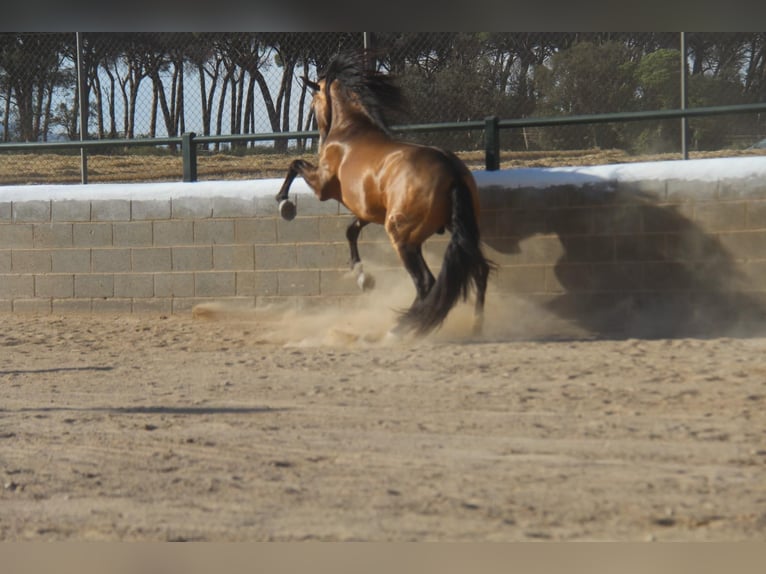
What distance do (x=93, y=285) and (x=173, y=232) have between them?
3.33 feet

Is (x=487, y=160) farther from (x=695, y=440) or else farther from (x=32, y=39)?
(x=32, y=39)

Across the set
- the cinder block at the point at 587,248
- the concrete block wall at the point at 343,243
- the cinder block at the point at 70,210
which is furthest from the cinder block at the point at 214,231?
the cinder block at the point at 587,248

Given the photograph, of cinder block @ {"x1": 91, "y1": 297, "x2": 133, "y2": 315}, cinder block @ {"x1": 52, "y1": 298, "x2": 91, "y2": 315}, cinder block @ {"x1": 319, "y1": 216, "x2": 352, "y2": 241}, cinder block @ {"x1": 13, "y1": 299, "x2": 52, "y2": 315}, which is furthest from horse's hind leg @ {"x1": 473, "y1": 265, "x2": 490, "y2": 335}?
cinder block @ {"x1": 13, "y1": 299, "x2": 52, "y2": 315}

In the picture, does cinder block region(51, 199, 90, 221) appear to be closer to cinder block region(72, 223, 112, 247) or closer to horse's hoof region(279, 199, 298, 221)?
cinder block region(72, 223, 112, 247)

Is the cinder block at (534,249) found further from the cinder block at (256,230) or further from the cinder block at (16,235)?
the cinder block at (16,235)

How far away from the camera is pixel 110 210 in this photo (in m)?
9.34

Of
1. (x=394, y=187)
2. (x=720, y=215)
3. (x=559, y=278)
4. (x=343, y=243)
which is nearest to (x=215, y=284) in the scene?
(x=343, y=243)

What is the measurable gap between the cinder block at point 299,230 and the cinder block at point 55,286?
2.24 meters

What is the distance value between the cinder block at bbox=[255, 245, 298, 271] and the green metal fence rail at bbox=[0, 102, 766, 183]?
3.43 feet

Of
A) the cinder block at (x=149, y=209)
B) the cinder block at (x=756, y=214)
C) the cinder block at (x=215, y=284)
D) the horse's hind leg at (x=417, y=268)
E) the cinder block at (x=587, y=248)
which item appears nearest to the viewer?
the horse's hind leg at (x=417, y=268)

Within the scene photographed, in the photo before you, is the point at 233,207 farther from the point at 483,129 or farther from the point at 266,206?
the point at 483,129

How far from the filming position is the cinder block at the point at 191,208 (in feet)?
29.8

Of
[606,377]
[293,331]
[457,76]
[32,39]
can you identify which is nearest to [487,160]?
[457,76]

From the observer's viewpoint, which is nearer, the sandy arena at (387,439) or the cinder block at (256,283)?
the sandy arena at (387,439)
